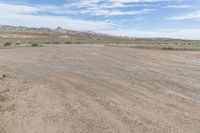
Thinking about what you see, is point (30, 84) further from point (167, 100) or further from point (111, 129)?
point (111, 129)

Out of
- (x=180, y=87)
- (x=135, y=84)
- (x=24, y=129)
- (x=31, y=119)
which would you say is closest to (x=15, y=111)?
(x=31, y=119)

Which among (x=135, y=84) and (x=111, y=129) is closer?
(x=111, y=129)

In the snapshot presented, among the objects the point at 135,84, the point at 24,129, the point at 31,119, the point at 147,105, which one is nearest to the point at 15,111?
the point at 31,119

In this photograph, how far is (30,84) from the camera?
13648 millimetres

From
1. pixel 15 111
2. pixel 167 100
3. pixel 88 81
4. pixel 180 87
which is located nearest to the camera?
pixel 15 111

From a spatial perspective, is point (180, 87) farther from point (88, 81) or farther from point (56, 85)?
point (56, 85)

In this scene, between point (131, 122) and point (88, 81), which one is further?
point (88, 81)

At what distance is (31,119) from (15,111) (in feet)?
3.70

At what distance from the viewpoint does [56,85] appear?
44.0 feet

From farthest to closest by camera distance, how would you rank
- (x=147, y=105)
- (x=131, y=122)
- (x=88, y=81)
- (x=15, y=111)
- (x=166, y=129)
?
(x=88, y=81) < (x=147, y=105) < (x=15, y=111) < (x=131, y=122) < (x=166, y=129)

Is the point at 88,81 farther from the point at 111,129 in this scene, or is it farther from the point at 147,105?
the point at 111,129

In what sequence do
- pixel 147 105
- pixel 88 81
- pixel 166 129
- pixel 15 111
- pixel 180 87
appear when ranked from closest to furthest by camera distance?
pixel 166 129 < pixel 15 111 < pixel 147 105 < pixel 180 87 < pixel 88 81

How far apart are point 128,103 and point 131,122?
2.19 m

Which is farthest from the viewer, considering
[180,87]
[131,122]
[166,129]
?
[180,87]
